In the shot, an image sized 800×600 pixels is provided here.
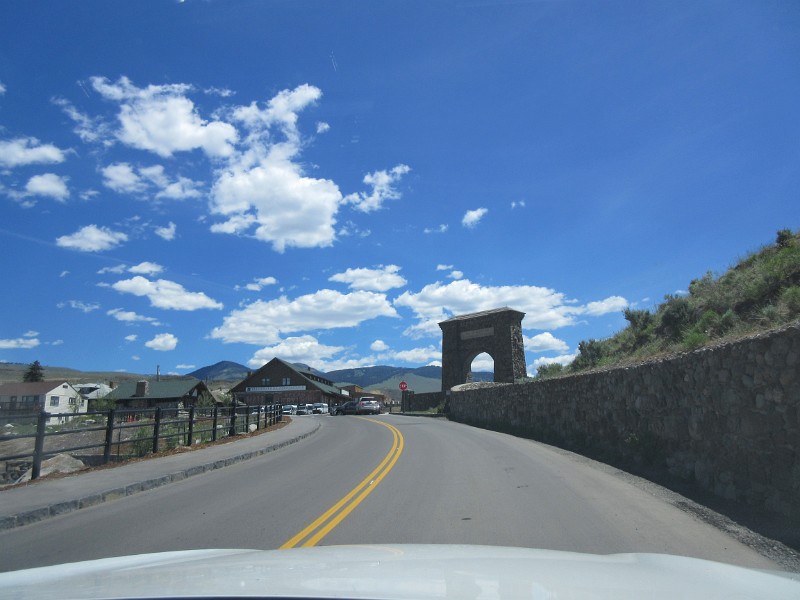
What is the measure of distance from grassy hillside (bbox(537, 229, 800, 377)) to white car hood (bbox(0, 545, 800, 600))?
22.7ft

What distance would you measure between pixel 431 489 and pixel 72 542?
5579 mm

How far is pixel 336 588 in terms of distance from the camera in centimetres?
304

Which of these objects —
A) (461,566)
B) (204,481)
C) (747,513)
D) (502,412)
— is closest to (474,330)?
(502,412)

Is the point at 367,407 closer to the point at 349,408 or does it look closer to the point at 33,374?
the point at 349,408

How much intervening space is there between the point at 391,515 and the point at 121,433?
65.8ft

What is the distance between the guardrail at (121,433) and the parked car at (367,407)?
17.5 metres

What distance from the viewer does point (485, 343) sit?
4672 cm

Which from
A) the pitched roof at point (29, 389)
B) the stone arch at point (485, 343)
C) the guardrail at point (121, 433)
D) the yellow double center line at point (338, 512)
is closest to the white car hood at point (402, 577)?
the yellow double center line at point (338, 512)

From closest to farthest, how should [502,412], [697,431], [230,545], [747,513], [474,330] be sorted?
[230,545], [747,513], [697,431], [502,412], [474,330]

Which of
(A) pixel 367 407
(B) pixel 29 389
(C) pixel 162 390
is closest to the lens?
(A) pixel 367 407

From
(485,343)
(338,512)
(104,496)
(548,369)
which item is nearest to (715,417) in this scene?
(338,512)

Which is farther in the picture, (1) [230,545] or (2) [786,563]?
(1) [230,545]

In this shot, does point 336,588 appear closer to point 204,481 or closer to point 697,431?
point 697,431

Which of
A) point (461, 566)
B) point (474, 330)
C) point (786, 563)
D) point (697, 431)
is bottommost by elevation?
point (786, 563)
